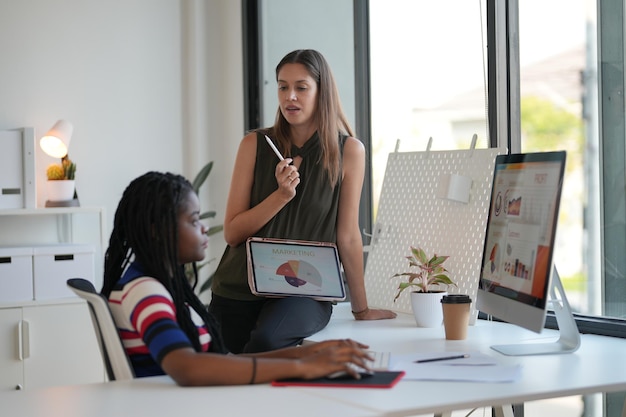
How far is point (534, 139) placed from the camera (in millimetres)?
2586

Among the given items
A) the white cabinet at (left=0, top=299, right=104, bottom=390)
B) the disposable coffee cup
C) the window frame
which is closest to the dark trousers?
the disposable coffee cup

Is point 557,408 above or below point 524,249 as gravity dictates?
below

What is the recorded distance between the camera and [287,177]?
2.23 m

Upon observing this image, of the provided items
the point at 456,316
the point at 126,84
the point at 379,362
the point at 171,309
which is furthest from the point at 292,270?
the point at 126,84

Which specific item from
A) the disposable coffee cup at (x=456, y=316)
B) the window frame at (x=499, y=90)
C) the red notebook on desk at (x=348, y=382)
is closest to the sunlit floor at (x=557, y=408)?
the window frame at (x=499, y=90)

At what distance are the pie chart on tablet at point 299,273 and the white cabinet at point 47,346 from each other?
164cm

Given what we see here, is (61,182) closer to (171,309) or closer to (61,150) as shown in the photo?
(61,150)

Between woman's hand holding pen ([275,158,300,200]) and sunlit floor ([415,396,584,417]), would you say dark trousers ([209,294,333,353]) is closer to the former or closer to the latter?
woman's hand holding pen ([275,158,300,200])

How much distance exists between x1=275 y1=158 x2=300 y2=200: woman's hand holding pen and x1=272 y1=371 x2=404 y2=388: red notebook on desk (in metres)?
0.80

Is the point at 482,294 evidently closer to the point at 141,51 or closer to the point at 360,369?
the point at 360,369

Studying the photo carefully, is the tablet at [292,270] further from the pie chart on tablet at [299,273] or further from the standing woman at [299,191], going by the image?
the standing woman at [299,191]

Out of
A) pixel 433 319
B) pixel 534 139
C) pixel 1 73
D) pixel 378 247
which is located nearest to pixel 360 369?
pixel 433 319

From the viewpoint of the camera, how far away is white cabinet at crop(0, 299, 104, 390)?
3.47 meters

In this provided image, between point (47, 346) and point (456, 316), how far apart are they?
2.14m
